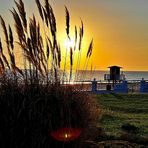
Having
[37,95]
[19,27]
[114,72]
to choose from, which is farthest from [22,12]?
[114,72]

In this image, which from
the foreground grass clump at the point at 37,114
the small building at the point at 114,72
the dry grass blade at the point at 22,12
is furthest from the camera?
the small building at the point at 114,72

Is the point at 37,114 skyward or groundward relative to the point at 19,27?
groundward

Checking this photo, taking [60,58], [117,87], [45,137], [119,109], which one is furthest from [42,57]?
[117,87]

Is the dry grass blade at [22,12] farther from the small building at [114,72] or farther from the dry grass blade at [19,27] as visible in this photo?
the small building at [114,72]

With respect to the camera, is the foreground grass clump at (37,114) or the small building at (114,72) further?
the small building at (114,72)

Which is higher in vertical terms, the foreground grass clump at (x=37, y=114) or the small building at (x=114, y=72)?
the small building at (x=114, y=72)

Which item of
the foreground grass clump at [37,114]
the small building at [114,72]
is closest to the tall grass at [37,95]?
the foreground grass clump at [37,114]

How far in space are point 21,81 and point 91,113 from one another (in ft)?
2.88

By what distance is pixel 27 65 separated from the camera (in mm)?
5086

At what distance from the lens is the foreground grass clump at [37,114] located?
4.60 meters

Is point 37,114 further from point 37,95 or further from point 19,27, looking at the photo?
point 19,27

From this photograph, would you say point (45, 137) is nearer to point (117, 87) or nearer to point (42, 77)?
point (42, 77)

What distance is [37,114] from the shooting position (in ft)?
15.1

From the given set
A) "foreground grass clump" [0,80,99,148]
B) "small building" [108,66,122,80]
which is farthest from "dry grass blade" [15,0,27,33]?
"small building" [108,66,122,80]
